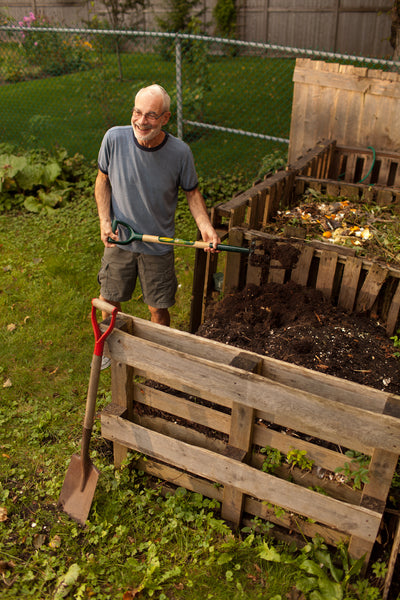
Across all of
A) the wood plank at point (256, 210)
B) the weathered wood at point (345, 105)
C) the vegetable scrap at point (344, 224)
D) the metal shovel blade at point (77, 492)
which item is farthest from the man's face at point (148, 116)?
the weathered wood at point (345, 105)

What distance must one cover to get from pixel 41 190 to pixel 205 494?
19.1 ft

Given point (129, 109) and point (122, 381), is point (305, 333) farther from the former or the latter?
point (129, 109)

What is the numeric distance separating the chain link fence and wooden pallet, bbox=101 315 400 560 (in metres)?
4.79

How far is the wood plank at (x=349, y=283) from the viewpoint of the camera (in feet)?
11.3

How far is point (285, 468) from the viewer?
2635 mm

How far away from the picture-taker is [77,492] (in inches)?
117

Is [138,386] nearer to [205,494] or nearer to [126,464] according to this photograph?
[126,464]

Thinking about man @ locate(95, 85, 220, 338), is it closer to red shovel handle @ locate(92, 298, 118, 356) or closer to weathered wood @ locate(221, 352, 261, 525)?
red shovel handle @ locate(92, 298, 118, 356)

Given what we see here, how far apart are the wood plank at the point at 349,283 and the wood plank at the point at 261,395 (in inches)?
55.0

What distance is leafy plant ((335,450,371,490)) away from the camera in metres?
2.29

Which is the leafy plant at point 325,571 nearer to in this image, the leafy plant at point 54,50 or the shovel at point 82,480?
the shovel at point 82,480

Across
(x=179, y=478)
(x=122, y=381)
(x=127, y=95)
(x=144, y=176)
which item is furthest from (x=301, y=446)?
(x=127, y=95)

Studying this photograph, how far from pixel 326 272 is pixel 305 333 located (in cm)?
56

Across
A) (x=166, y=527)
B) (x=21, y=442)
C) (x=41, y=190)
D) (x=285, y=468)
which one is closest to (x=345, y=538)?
(x=285, y=468)
